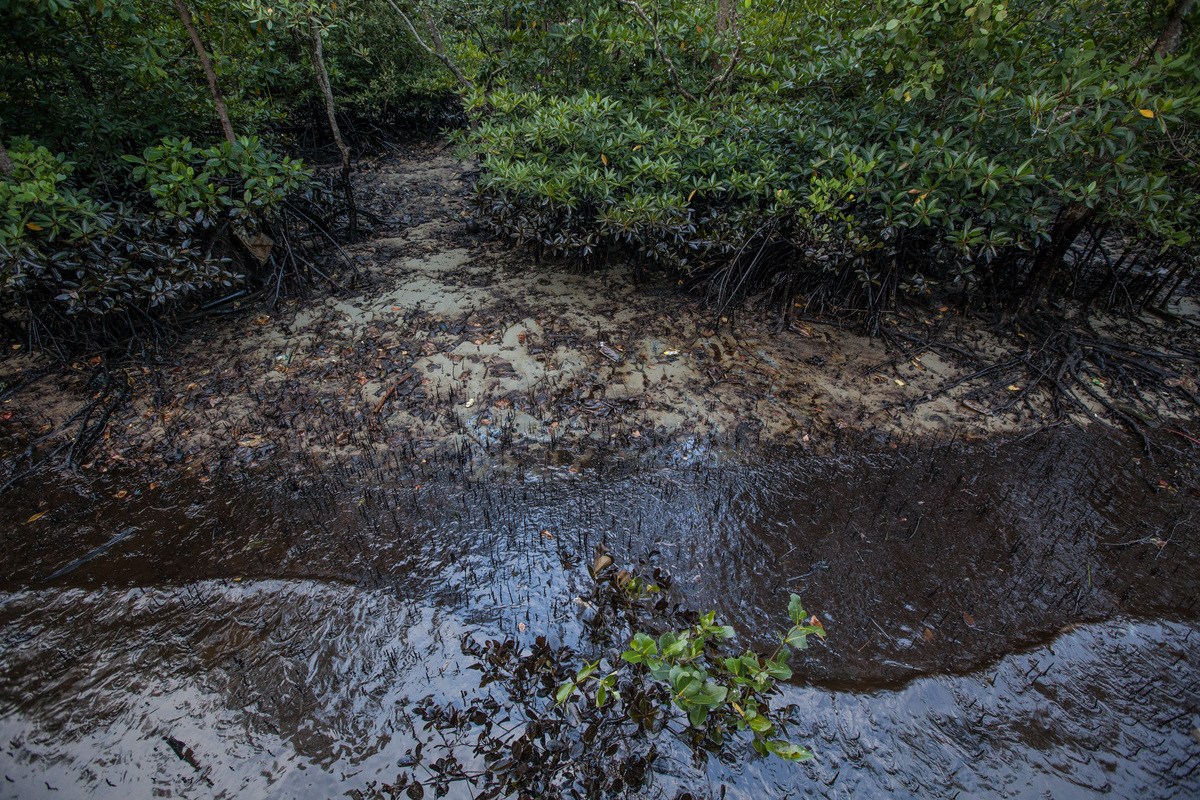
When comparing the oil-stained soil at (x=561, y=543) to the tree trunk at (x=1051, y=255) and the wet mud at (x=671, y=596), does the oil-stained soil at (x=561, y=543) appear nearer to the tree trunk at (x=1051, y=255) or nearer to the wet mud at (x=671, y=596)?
the wet mud at (x=671, y=596)

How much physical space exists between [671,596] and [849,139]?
3666 millimetres

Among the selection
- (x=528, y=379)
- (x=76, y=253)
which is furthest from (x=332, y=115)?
(x=528, y=379)

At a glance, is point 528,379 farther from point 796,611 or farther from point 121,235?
point 121,235

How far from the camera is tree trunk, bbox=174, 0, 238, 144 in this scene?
3.77m

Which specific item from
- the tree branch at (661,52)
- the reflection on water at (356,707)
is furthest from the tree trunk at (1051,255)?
the tree branch at (661,52)

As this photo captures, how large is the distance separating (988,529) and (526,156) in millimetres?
4293

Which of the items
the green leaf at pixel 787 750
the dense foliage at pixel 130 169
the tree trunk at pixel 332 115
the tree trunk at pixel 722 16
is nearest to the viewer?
the green leaf at pixel 787 750

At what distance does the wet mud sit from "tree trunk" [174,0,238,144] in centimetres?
284

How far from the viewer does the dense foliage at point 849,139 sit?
10.5 ft

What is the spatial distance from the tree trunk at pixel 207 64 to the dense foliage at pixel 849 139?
6.75ft

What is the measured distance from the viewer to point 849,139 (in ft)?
13.1

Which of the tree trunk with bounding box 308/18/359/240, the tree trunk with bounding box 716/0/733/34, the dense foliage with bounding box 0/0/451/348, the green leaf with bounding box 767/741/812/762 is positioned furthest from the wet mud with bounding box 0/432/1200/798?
the tree trunk with bounding box 716/0/733/34

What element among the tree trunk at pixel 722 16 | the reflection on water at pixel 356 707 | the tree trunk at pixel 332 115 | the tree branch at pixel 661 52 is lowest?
the reflection on water at pixel 356 707

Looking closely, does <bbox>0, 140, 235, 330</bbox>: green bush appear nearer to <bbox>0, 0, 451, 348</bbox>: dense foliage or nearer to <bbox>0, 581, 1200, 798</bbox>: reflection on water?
<bbox>0, 0, 451, 348</bbox>: dense foliage
